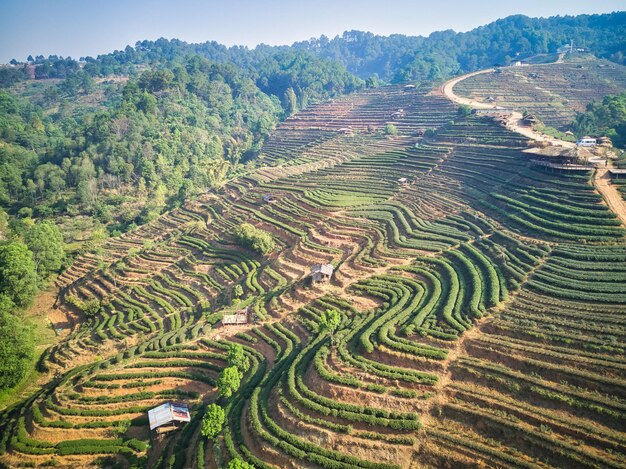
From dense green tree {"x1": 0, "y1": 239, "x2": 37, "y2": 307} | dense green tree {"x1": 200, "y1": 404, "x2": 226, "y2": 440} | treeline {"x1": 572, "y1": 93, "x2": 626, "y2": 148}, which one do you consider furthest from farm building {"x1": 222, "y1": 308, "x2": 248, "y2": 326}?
treeline {"x1": 572, "y1": 93, "x2": 626, "y2": 148}

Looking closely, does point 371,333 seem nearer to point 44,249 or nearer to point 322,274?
point 322,274

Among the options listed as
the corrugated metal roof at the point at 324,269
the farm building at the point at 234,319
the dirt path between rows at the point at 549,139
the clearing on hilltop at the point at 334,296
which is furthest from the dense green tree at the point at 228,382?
the dirt path between rows at the point at 549,139

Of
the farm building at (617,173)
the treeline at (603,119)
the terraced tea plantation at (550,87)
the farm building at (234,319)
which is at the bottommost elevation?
the farm building at (234,319)

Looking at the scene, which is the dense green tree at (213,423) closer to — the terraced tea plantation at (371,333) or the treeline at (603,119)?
the terraced tea plantation at (371,333)

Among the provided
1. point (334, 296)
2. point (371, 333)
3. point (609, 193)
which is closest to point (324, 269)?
point (334, 296)

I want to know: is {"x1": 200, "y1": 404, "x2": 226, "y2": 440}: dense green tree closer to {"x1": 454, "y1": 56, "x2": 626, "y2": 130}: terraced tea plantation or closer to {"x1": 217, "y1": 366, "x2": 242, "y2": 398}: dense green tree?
{"x1": 217, "y1": 366, "x2": 242, "y2": 398}: dense green tree

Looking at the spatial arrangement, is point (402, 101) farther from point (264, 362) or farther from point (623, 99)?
point (264, 362)
